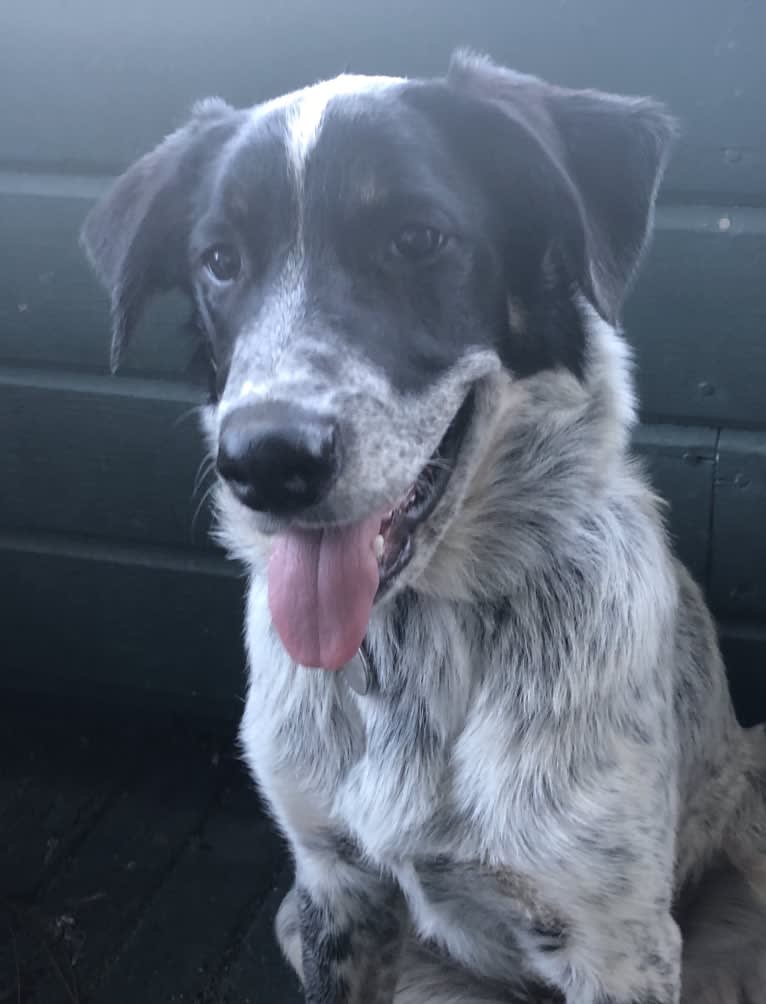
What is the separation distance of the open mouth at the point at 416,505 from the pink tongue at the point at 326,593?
0.03 metres

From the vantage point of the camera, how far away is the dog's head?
4.93 feet

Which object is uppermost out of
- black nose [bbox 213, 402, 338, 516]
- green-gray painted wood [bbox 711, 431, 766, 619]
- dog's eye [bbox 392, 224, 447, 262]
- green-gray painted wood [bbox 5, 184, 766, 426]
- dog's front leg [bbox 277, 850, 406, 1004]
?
dog's eye [bbox 392, 224, 447, 262]

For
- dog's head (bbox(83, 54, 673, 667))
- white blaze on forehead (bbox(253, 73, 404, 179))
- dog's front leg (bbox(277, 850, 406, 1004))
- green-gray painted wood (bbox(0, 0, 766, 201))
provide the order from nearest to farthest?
dog's head (bbox(83, 54, 673, 667)), white blaze on forehead (bbox(253, 73, 404, 179)), dog's front leg (bbox(277, 850, 406, 1004)), green-gray painted wood (bbox(0, 0, 766, 201))

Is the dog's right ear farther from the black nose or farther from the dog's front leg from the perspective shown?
the dog's front leg

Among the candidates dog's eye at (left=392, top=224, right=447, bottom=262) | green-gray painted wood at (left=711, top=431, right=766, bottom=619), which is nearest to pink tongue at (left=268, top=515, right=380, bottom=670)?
dog's eye at (left=392, top=224, right=447, bottom=262)

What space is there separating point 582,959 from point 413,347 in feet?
2.82

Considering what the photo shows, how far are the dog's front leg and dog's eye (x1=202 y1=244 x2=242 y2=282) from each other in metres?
0.87

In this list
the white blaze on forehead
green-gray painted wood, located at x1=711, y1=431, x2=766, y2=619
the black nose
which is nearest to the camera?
the black nose

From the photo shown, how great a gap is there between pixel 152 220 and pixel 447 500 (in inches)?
24.3

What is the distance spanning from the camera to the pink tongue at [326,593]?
5.06 ft

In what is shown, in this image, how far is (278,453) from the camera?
1.40 meters

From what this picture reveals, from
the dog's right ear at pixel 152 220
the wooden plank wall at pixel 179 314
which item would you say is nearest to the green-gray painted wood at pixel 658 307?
the wooden plank wall at pixel 179 314

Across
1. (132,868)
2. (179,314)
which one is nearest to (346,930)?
(132,868)

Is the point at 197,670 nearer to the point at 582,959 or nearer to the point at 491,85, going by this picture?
the point at 582,959
